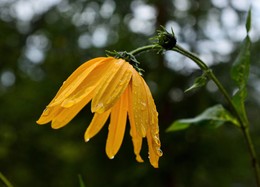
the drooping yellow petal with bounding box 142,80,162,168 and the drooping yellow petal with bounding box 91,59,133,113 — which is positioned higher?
the drooping yellow petal with bounding box 91,59,133,113

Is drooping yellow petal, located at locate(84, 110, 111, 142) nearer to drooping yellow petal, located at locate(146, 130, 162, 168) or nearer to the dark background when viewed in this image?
drooping yellow petal, located at locate(146, 130, 162, 168)

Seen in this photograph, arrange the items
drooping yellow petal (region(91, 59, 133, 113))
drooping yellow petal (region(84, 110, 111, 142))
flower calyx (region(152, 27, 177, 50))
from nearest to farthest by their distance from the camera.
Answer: drooping yellow petal (region(91, 59, 133, 113))
flower calyx (region(152, 27, 177, 50))
drooping yellow petal (region(84, 110, 111, 142))

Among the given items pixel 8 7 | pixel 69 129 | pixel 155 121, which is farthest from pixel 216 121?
pixel 8 7

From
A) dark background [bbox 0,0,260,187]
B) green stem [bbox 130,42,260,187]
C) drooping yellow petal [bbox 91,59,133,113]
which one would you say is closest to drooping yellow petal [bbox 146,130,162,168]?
drooping yellow petal [bbox 91,59,133,113]

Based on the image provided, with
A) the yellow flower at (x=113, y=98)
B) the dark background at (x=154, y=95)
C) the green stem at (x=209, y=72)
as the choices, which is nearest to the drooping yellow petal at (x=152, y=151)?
the yellow flower at (x=113, y=98)

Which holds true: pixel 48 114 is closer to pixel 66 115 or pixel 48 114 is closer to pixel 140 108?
pixel 66 115

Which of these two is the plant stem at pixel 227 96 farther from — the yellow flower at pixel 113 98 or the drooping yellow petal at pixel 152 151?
the drooping yellow petal at pixel 152 151

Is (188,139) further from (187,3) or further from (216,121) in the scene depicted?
(216,121)
